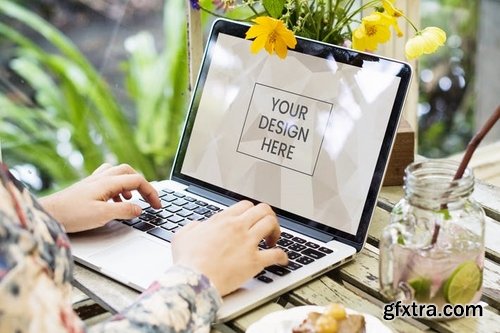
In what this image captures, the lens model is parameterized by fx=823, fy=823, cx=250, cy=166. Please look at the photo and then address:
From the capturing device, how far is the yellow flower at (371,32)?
3.86 feet

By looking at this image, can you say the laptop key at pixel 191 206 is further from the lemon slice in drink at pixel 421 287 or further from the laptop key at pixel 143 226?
the lemon slice in drink at pixel 421 287

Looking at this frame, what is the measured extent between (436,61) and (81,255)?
1674mm

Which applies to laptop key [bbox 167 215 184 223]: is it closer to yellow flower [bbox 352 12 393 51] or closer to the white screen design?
the white screen design

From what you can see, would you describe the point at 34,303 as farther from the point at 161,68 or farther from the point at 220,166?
the point at 161,68

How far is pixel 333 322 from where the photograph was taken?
877mm

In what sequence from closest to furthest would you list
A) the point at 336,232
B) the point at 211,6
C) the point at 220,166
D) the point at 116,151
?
the point at 336,232
the point at 220,166
the point at 211,6
the point at 116,151

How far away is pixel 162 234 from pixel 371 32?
1.36 ft

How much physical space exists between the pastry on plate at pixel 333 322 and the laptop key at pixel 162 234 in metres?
0.30

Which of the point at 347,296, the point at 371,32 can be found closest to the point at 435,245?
the point at 347,296

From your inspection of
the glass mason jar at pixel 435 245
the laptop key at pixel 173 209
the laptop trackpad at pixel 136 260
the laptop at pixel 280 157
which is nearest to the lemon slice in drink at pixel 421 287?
the glass mason jar at pixel 435 245

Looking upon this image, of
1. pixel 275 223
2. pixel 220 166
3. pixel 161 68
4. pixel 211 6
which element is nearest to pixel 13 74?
pixel 161 68

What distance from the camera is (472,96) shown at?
2520 millimetres

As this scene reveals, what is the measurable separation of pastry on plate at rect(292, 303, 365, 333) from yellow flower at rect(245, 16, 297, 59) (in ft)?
1.36

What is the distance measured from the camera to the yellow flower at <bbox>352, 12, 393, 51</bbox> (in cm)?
118
